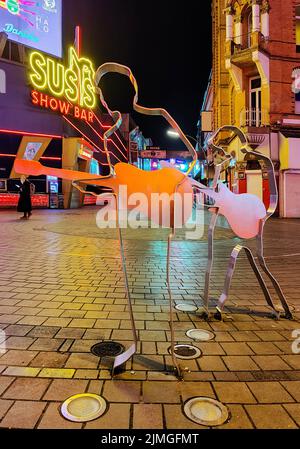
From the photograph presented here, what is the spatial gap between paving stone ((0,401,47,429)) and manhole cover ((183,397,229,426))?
946 mm

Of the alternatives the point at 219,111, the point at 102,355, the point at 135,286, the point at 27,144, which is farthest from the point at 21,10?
the point at 102,355

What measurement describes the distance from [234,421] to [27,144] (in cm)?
2784

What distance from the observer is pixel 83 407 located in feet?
8.01

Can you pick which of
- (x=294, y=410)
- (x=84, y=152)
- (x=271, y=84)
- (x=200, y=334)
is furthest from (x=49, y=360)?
(x=84, y=152)

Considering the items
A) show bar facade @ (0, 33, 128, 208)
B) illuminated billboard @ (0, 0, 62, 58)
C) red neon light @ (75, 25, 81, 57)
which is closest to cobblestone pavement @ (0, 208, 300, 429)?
show bar facade @ (0, 33, 128, 208)

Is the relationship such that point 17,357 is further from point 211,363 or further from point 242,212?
point 242,212

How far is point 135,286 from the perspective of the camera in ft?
19.0

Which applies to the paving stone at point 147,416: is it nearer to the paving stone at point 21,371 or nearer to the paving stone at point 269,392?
the paving stone at point 269,392

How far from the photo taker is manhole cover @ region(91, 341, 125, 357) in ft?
10.9

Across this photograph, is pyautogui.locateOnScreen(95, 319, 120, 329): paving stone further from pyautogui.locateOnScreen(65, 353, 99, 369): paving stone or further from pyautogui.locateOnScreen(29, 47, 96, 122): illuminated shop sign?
pyautogui.locateOnScreen(29, 47, 96, 122): illuminated shop sign

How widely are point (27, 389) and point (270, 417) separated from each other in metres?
1.67

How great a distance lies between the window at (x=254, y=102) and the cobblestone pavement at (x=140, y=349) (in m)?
17.0

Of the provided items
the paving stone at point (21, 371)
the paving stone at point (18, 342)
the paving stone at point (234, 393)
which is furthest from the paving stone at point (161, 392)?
the paving stone at point (18, 342)

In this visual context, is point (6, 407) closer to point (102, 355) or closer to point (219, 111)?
point (102, 355)
